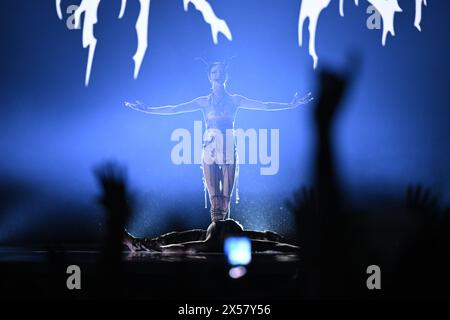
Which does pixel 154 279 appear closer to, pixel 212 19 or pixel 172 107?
pixel 172 107

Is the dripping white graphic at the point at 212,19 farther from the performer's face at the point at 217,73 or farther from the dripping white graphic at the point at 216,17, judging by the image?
the performer's face at the point at 217,73

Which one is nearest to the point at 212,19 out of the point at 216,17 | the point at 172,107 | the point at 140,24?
the point at 216,17

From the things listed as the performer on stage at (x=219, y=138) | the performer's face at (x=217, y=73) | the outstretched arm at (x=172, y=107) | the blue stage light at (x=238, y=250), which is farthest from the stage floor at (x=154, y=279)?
the performer's face at (x=217, y=73)

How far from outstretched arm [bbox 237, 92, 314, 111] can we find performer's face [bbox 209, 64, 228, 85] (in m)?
0.14

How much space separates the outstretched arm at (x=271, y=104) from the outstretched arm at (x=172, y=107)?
220 mm

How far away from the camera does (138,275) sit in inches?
114

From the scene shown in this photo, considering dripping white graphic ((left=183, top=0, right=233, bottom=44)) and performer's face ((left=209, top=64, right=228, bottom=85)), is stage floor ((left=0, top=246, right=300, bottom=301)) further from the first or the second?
dripping white graphic ((left=183, top=0, right=233, bottom=44))

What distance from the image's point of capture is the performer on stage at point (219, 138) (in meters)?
3.33

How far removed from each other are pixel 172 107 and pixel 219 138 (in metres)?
0.31

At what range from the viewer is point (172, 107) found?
3.32 metres

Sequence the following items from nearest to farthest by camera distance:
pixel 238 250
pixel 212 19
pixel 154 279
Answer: pixel 154 279
pixel 238 250
pixel 212 19

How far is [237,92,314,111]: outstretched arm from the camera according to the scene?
3.25 meters

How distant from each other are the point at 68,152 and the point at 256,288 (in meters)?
1.26

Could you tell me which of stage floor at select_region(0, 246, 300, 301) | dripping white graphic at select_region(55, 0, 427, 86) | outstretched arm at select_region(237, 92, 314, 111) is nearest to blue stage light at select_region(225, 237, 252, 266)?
stage floor at select_region(0, 246, 300, 301)
